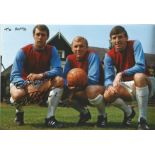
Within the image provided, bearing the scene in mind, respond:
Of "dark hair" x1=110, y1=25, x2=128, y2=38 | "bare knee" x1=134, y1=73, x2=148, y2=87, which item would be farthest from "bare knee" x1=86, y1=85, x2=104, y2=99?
"dark hair" x1=110, y1=25, x2=128, y2=38

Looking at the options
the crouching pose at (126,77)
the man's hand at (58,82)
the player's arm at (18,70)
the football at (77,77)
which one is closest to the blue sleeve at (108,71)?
the crouching pose at (126,77)

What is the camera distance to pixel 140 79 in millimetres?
6520

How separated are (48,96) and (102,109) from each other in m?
0.72

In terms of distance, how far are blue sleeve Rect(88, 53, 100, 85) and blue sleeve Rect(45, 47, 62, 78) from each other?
39cm

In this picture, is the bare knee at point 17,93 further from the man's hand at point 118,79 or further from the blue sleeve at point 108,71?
the man's hand at point 118,79

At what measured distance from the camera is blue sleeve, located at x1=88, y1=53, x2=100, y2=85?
6.57 m

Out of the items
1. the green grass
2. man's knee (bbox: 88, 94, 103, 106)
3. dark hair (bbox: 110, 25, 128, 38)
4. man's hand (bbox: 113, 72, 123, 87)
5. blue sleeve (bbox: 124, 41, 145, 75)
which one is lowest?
the green grass

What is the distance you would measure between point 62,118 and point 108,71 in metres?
0.85

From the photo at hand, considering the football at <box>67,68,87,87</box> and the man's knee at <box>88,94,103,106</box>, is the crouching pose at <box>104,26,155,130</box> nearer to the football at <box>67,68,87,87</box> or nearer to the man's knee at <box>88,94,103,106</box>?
the man's knee at <box>88,94,103,106</box>

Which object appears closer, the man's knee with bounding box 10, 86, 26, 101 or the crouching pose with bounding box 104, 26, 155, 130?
the crouching pose with bounding box 104, 26, 155, 130

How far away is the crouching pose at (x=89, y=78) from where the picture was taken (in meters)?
6.57
